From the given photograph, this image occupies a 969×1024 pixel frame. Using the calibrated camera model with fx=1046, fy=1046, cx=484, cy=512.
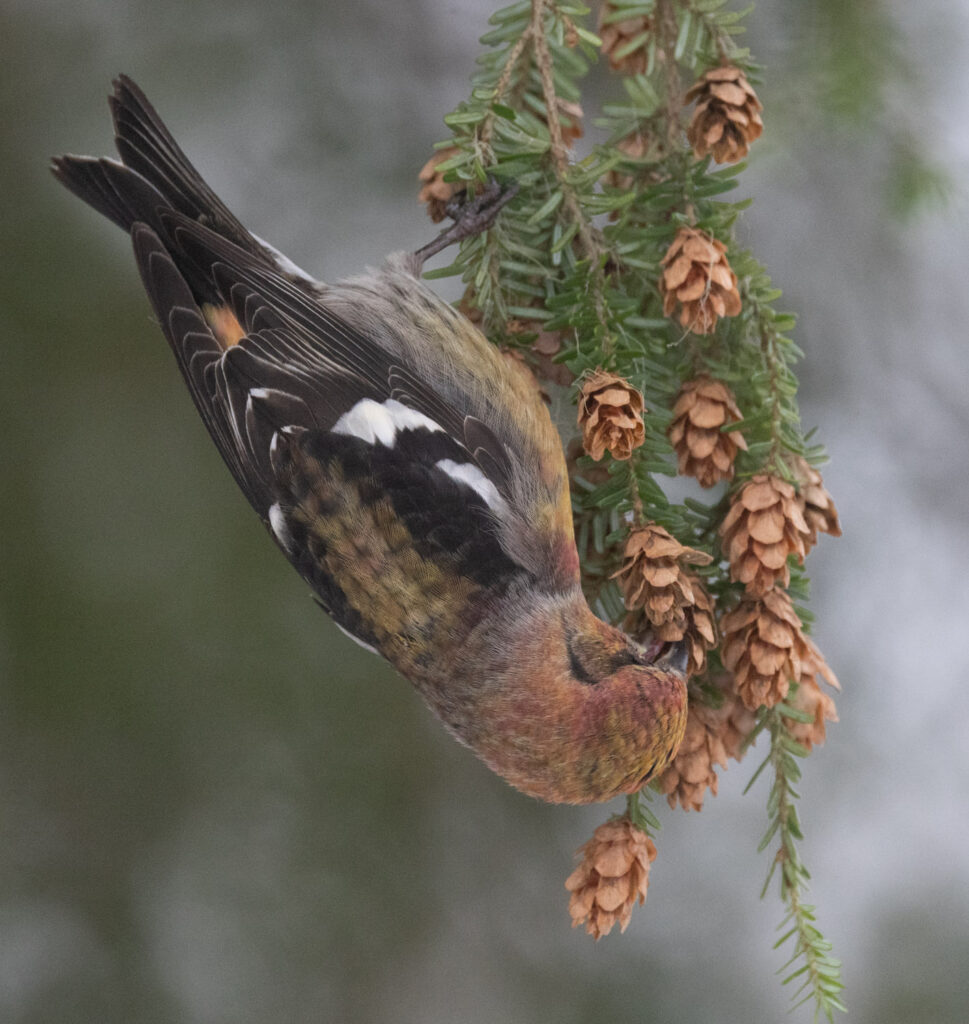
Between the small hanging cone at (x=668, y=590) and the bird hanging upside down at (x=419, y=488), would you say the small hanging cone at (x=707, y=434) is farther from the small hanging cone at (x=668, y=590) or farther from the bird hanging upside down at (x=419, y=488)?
the bird hanging upside down at (x=419, y=488)

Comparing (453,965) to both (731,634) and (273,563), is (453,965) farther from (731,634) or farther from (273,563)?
(731,634)

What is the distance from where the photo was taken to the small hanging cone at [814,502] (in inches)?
54.0

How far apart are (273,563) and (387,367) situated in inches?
36.1

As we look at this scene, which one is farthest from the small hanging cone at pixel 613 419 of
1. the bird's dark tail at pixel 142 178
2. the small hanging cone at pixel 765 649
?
the bird's dark tail at pixel 142 178

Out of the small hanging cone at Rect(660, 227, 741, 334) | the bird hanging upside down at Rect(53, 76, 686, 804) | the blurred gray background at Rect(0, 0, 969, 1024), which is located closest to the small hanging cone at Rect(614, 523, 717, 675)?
the bird hanging upside down at Rect(53, 76, 686, 804)

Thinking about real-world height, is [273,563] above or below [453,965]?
above

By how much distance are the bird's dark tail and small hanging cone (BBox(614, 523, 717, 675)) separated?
101 cm

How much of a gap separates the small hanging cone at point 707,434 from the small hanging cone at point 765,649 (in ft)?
0.57

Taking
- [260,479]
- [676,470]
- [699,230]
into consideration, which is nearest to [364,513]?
[260,479]

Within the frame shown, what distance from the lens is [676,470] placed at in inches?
53.8

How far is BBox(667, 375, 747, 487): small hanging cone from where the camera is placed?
4.30 ft

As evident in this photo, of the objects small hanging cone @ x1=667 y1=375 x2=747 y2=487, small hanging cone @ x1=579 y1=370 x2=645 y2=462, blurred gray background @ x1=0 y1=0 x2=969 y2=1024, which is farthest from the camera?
blurred gray background @ x1=0 y1=0 x2=969 y2=1024

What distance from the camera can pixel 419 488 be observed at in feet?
5.31

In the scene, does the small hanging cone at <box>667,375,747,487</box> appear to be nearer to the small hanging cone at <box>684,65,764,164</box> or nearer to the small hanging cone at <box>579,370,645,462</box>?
the small hanging cone at <box>579,370,645,462</box>
